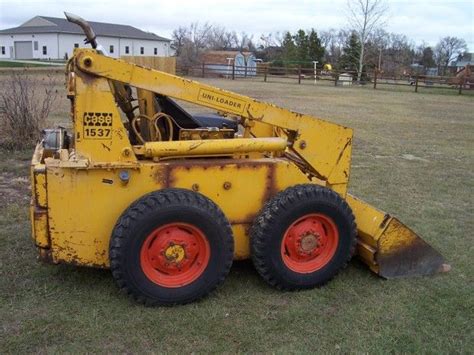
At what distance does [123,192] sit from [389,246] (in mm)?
2097

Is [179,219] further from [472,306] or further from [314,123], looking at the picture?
[472,306]

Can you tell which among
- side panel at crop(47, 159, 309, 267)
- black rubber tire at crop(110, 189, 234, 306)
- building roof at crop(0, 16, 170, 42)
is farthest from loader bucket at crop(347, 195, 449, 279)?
building roof at crop(0, 16, 170, 42)

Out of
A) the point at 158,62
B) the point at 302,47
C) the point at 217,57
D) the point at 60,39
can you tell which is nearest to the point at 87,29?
the point at 158,62

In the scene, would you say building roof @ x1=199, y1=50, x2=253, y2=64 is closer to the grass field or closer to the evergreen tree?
the evergreen tree

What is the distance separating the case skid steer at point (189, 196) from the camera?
3635 mm

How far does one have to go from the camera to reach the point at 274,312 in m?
3.82

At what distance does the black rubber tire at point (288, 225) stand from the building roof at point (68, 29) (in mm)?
73735

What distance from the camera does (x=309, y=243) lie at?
412 centimetres

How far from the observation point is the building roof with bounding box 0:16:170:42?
246 feet

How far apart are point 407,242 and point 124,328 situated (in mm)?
2286

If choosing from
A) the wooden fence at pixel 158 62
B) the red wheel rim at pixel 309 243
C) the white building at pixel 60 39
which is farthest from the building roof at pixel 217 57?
the red wheel rim at pixel 309 243

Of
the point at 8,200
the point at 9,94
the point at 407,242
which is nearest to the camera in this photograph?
the point at 407,242

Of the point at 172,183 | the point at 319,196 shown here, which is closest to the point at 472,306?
the point at 319,196

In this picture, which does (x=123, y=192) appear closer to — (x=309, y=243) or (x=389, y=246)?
(x=309, y=243)
